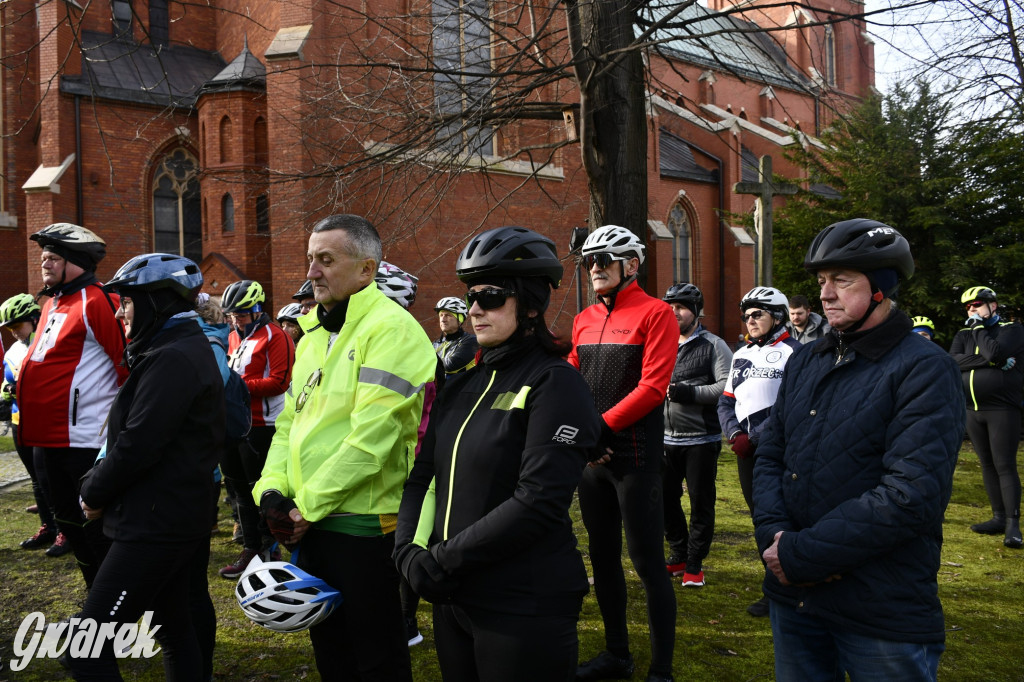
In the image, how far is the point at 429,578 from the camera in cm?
219

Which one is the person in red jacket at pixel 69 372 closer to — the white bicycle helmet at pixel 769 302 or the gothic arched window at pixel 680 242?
the white bicycle helmet at pixel 769 302

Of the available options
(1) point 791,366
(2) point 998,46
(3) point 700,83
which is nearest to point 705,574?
(1) point 791,366

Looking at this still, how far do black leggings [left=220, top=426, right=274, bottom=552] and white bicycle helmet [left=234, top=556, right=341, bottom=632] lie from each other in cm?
352

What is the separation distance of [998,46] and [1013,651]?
12373mm

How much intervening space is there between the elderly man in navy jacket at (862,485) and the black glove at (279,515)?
64.2 inches

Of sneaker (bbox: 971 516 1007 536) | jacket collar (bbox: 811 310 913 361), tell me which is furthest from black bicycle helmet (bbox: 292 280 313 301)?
sneaker (bbox: 971 516 1007 536)

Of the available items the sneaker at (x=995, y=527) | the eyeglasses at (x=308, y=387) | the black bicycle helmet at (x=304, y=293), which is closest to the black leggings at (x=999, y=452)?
the sneaker at (x=995, y=527)

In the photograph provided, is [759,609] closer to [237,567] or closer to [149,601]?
[149,601]

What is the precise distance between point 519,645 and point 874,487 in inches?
46.0

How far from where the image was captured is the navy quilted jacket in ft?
7.13

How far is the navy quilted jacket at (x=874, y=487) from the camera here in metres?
2.17

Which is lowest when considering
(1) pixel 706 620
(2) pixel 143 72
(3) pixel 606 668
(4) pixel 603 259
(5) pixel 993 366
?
(1) pixel 706 620

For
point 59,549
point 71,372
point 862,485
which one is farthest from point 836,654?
point 59,549

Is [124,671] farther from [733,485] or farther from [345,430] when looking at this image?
[733,485]
